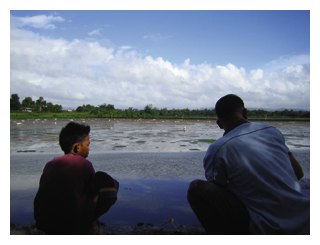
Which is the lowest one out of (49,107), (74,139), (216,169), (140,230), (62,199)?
(140,230)

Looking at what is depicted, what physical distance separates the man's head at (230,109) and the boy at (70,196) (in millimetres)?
1327

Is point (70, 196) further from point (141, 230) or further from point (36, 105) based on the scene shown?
point (36, 105)

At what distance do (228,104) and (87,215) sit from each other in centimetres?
178

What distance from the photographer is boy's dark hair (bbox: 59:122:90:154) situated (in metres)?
2.52

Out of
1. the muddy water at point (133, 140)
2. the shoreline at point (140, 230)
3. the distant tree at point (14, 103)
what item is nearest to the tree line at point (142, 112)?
the distant tree at point (14, 103)

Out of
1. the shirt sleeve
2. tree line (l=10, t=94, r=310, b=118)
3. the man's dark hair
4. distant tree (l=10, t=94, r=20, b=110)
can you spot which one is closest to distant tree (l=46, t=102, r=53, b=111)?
tree line (l=10, t=94, r=310, b=118)

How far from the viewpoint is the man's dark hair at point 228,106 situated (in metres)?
2.41

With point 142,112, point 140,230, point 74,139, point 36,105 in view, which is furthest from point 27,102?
point 74,139

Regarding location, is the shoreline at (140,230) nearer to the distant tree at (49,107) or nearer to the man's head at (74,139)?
the man's head at (74,139)

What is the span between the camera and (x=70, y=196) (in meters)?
2.15

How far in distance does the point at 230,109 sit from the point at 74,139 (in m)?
1.68

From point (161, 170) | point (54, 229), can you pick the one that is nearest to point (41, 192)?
point (54, 229)

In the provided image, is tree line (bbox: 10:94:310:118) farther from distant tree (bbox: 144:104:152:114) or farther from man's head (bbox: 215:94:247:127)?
man's head (bbox: 215:94:247:127)

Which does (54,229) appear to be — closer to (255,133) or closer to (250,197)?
(250,197)
